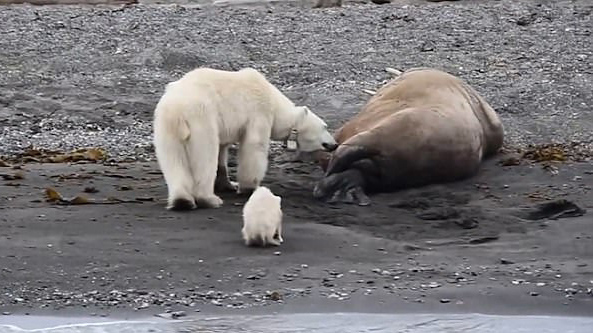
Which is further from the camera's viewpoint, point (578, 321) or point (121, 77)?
point (121, 77)

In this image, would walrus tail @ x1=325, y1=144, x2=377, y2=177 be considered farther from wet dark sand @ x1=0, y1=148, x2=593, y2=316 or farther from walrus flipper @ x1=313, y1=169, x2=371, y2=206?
wet dark sand @ x1=0, y1=148, x2=593, y2=316

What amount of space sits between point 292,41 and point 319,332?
9.86 m

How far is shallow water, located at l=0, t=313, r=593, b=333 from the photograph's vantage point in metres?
5.55

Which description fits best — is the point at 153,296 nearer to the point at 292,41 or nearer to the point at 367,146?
the point at 367,146

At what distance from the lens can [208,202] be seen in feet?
25.6

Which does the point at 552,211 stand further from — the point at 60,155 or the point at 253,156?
the point at 60,155

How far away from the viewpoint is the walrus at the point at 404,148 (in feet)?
27.5

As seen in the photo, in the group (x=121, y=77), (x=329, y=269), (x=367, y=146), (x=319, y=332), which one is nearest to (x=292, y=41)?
(x=121, y=77)

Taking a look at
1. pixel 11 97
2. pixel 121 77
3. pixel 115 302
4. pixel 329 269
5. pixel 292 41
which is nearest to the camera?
pixel 115 302

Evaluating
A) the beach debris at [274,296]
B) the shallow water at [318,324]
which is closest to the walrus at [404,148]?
the beach debris at [274,296]

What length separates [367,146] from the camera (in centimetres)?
844

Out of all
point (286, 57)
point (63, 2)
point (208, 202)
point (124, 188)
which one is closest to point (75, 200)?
point (124, 188)

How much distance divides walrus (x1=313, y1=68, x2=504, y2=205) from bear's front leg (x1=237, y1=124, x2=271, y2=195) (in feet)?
1.32

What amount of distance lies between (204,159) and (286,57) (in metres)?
6.81
